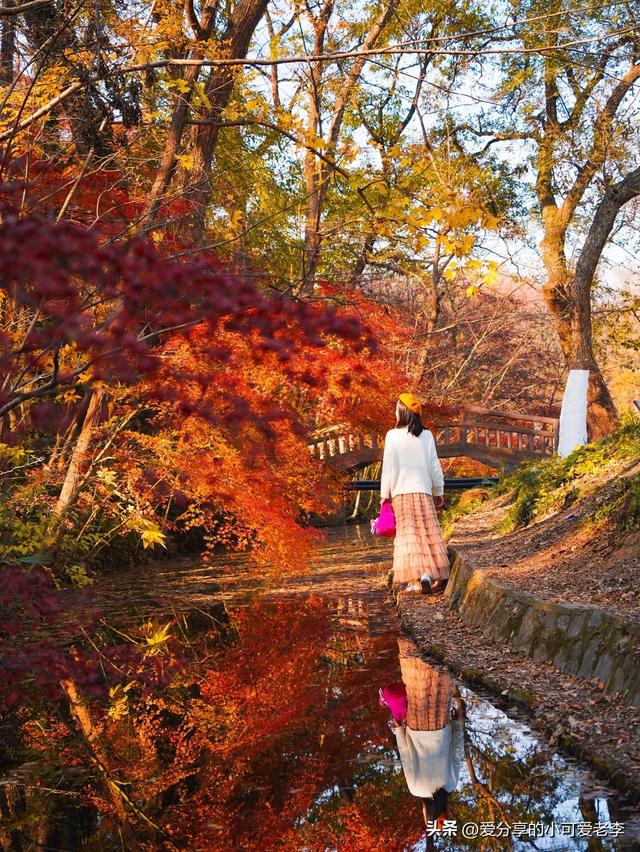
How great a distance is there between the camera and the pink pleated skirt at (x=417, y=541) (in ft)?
27.6

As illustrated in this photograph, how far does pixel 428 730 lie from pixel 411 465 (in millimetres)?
4028

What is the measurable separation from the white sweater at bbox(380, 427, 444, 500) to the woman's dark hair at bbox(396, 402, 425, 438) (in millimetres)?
44

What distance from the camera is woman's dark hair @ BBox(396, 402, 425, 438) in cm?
826

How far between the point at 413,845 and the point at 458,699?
6.88ft

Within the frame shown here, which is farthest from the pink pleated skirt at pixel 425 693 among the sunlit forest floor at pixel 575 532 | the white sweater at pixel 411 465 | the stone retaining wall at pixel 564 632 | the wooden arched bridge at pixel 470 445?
the wooden arched bridge at pixel 470 445

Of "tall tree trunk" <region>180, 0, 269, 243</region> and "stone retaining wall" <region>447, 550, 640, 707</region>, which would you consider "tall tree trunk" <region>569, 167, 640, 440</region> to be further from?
"stone retaining wall" <region>447, 550, 640, 707</region>

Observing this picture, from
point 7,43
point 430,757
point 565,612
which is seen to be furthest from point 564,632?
point 7,43

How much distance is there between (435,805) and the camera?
11.4 feet

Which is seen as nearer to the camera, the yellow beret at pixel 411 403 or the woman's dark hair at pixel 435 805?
the woman's dark hair at pixel 435 805

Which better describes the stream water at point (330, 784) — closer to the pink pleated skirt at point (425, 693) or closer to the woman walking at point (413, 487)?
the pink pleated skirt at point (425, 693)

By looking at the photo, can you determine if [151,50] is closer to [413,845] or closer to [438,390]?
[413,845]

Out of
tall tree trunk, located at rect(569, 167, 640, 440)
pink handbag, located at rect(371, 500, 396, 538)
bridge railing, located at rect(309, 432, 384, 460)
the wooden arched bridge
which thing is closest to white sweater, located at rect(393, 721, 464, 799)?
pink handbag, located at rect(371, 500, 396, 538)

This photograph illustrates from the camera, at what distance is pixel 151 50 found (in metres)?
6.38

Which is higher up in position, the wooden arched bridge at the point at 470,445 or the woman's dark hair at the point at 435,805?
the wooden arched bridge at the point at 470,445
